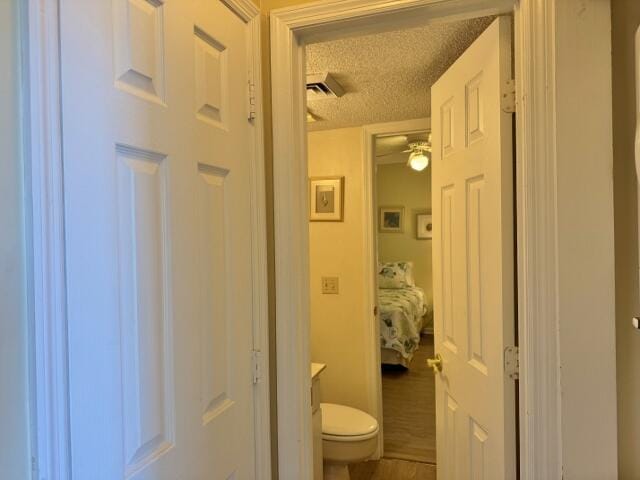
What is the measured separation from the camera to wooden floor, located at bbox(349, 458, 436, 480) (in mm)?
2566

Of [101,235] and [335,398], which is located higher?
[101,235]

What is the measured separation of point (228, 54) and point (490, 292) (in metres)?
1.02

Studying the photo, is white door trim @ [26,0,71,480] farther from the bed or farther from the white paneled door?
the bed

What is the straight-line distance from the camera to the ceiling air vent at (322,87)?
1858 millimetres

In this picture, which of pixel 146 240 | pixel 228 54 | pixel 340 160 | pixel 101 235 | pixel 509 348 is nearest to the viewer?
pixel 101 235

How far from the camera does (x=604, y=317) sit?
98 centimetres

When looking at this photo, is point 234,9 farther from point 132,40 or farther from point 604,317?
point 604,317

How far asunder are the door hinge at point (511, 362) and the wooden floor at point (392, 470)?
66.3 inches

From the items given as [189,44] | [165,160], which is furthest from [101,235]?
[189,44]

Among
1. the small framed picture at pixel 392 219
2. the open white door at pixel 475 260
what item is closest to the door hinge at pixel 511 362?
the open white door at pixel 475 260

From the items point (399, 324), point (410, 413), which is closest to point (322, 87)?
point (410, 413)

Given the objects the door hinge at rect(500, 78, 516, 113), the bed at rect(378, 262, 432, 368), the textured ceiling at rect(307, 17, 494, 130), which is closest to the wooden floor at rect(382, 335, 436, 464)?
the bed at rect(378, 262, 432, 368)

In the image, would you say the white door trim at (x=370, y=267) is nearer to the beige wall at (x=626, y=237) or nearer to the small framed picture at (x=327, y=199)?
the small framed picture at (x=327, y=199)

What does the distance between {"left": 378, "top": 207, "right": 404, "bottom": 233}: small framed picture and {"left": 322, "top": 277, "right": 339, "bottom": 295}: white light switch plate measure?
3690 millimetres
